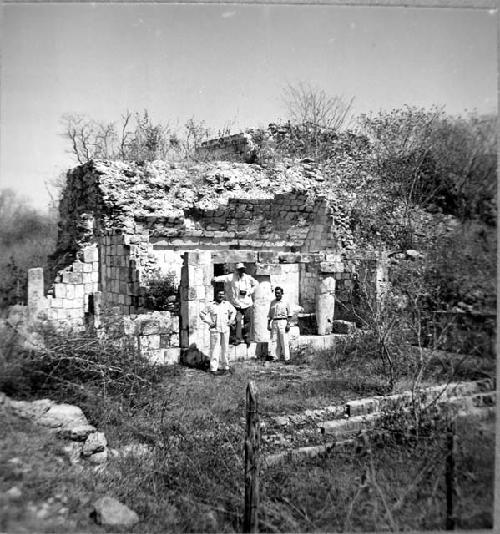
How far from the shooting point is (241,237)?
13.5 meters

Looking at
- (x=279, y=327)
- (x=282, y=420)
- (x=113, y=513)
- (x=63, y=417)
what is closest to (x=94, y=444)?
(x=63, y=417)

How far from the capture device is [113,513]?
4211 millimetres

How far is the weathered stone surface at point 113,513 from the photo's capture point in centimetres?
414

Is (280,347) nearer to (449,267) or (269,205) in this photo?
(449,267)

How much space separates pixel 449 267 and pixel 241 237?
278 inches

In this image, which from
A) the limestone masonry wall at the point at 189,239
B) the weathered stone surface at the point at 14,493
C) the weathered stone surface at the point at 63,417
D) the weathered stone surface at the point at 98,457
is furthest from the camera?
the limestone masonry wall at the point at 189,239

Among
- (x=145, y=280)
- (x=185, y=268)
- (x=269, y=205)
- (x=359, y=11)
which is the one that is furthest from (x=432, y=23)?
(x=269, y=205)

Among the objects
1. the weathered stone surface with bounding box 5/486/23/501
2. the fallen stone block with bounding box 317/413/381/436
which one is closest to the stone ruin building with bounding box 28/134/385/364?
the fallen stone block with bounding box 317/413/381/436

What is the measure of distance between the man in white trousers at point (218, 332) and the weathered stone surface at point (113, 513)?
4.15m

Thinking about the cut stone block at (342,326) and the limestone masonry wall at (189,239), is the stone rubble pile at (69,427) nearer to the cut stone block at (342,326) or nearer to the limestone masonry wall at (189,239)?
the limestone masonry wall at (189,239)

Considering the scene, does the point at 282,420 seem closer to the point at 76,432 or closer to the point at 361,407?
the point at 361,407

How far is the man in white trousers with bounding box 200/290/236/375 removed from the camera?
8.45m

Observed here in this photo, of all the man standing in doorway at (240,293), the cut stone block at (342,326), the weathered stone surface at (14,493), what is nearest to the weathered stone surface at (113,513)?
the weathered stone surface at (14,493)

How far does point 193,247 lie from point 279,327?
4.07 m
